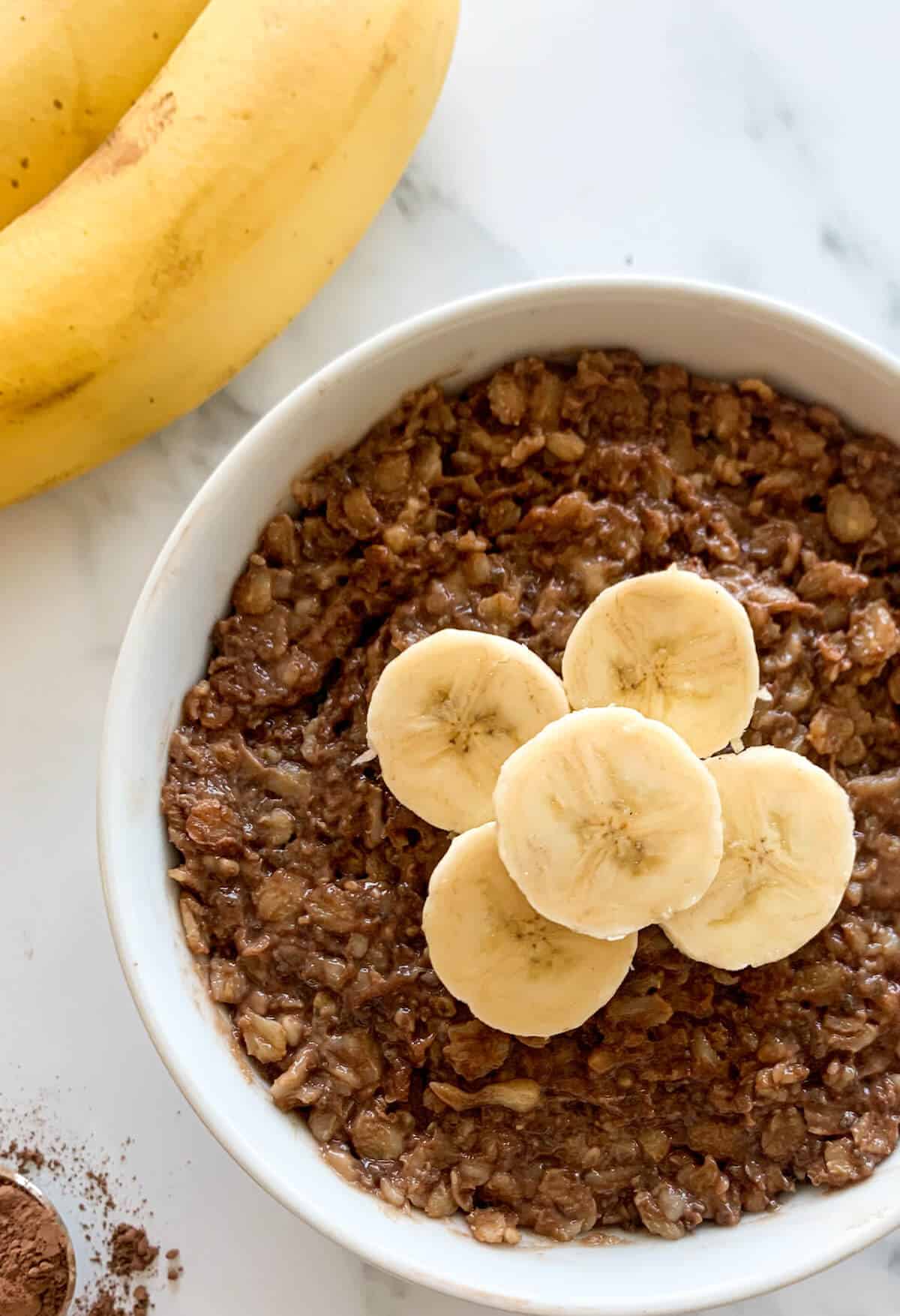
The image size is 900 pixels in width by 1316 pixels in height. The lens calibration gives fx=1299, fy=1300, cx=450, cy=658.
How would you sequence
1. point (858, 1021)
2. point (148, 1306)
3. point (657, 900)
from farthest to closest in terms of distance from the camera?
1. point (148, 1306)
2. point (858, 1021)
3. point (657, 900)

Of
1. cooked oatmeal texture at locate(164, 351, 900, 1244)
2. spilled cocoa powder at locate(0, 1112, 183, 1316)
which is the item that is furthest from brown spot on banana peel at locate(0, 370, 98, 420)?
spilled cocoa powder at locate(0, 1112, 183, 1316)

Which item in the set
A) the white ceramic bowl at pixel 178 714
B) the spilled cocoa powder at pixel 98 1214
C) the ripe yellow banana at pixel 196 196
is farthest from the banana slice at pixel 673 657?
the spilled cocoa powder at pixel 98 1214

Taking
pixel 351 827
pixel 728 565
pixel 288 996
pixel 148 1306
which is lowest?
pixel 148 1306

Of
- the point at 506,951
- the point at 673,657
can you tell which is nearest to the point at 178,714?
the point at 506,951

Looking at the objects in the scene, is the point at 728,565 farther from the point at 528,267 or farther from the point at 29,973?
the point at 29,973

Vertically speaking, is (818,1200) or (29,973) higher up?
(29,973)

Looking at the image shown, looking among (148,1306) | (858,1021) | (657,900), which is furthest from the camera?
(148,1306)

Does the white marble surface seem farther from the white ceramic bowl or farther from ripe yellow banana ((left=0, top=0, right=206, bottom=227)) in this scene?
ripe yellow banana ((left=0, top=0, right=206, bottom=227))

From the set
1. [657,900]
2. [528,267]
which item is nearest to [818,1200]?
[657,900]

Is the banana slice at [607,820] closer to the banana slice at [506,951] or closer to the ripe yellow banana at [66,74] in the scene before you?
the banana slice at [506,951]

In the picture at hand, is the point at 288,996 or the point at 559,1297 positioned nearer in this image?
the point at 559,1297
